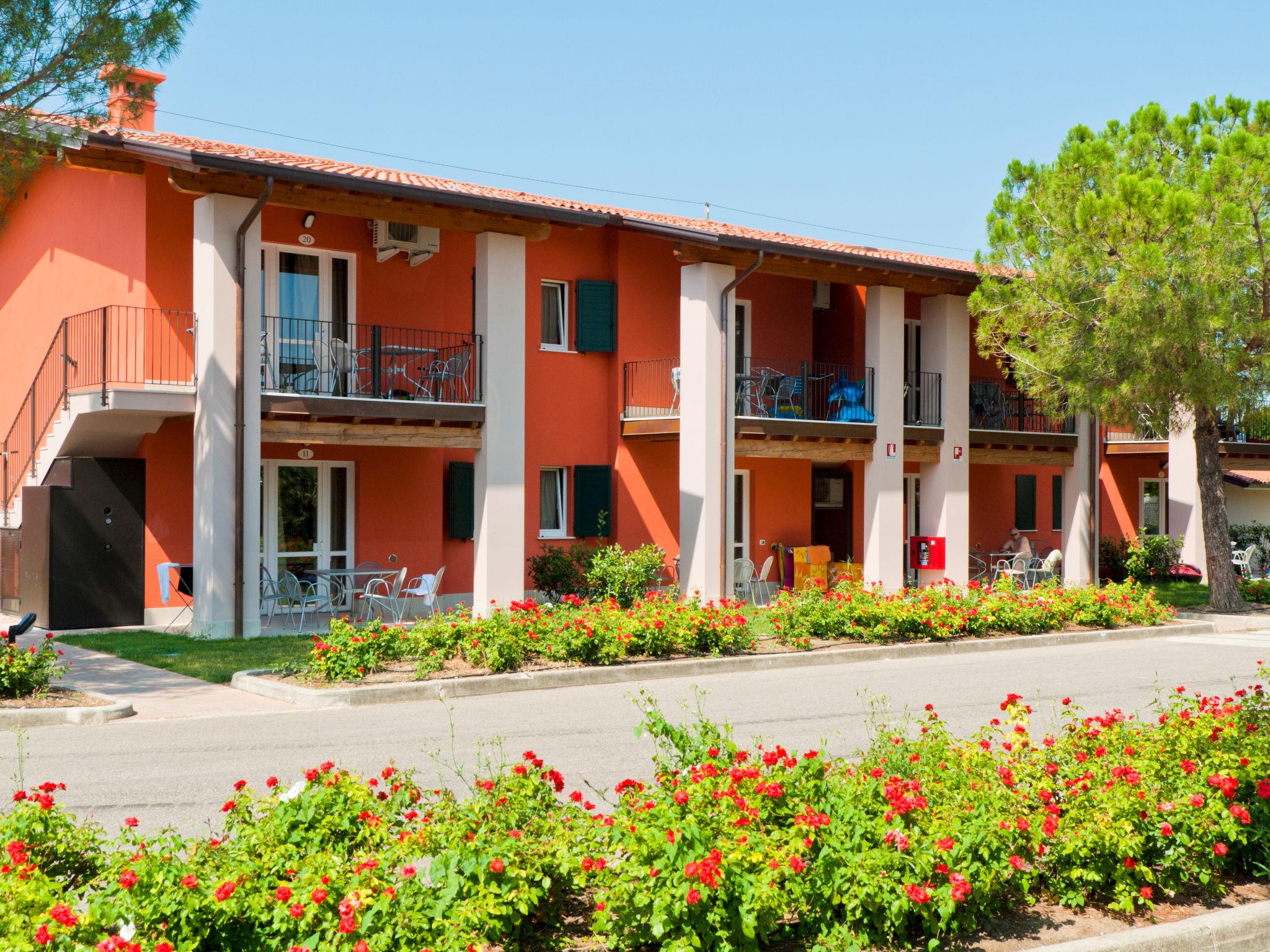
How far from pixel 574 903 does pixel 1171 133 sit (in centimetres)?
1787

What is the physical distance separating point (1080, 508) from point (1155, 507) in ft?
30.6

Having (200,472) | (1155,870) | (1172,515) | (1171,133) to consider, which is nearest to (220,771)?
(1155,870)

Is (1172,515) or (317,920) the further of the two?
(1172,515)

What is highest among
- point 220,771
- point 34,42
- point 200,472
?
point 34,42

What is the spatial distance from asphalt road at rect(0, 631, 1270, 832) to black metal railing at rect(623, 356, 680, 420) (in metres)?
7.77

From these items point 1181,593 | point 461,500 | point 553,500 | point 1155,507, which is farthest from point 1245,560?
point 461,500

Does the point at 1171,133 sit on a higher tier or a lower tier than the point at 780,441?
higher

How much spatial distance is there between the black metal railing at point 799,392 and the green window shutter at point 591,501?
255 centimetres

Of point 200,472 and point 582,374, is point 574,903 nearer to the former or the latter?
point 200,472

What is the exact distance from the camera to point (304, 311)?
1719 centimetres

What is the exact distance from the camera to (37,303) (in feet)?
60.6

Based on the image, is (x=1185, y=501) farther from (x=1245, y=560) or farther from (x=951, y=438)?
(x=951, y=438)

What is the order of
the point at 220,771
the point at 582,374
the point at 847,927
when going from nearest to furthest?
the point at 847,927, the point at 220,771, the point at 582,374

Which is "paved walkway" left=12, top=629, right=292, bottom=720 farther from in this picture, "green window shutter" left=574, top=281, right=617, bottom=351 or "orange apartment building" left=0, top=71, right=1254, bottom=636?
"green window shutter" left=574, top=281, right=617, bottom=351
